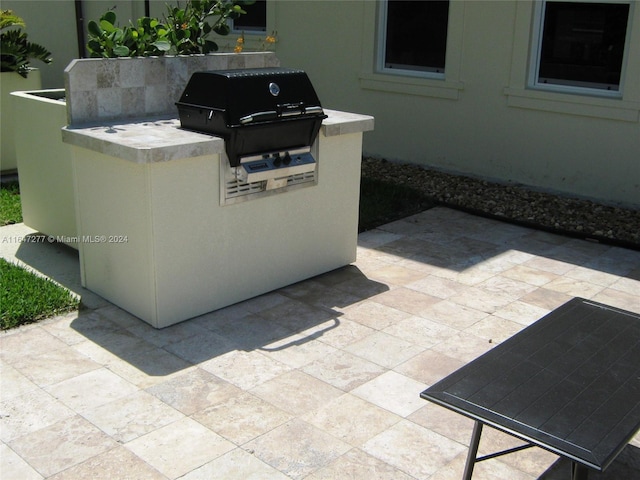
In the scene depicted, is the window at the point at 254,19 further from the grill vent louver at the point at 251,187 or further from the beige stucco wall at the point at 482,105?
the grill vent louver at the point at 251,187

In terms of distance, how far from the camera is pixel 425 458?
3.38m

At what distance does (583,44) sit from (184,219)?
4738mm

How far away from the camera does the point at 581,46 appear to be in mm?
7309

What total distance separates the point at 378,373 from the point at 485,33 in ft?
→ 16.0

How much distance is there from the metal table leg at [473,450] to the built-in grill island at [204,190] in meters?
2.22

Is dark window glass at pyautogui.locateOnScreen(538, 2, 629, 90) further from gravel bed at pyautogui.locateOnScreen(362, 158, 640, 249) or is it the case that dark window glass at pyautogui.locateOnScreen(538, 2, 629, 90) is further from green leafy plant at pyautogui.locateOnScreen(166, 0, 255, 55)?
green leafy plant at pyautogui.locateOnScreen(166, 0, 255, 55)

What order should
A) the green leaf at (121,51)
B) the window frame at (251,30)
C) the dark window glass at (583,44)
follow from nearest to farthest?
the green leaf at (121,51)
the dark window glass at (583,44)
the window frame at (251,30)

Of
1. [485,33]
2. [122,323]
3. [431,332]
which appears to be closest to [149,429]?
[122,323]

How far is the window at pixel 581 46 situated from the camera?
7.08 meters

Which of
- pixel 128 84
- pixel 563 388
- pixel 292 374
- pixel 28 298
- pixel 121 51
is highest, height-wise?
pixel 121 51

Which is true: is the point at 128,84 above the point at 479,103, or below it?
above

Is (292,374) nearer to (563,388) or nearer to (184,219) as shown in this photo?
(184,219)

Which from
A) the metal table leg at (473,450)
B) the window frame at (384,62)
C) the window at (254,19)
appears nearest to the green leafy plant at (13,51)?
the window at (254,19)

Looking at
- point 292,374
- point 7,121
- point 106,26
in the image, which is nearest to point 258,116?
point 106,26
